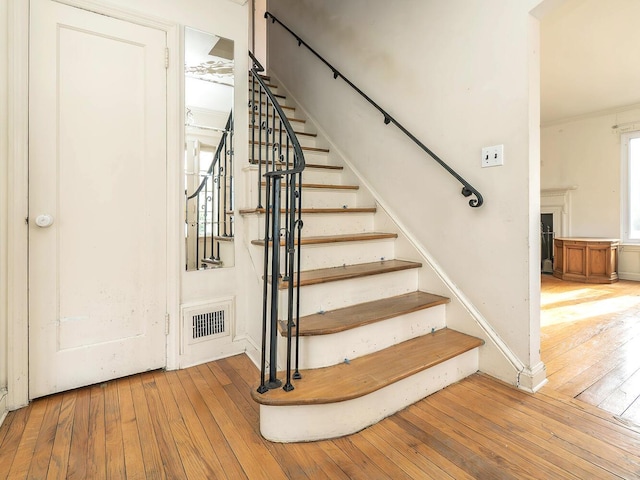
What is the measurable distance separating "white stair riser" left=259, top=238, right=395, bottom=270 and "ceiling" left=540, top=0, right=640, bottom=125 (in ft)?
7.13

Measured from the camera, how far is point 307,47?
137 inches

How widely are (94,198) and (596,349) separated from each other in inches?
130

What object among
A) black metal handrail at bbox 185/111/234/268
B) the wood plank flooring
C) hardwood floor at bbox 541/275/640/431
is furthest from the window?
black metal handrail at bbox 185/111/234/268

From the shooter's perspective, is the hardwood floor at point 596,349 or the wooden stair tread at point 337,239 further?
the wooden stair tread at point 337,239

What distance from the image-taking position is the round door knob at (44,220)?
164cm

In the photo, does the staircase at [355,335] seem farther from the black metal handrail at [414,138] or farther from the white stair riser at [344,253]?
the black metal handrail at [414,138]

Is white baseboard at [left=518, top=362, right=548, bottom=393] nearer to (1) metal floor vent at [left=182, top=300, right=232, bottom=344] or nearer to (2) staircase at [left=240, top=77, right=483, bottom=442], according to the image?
(2) staircase at [left=240, top=77, right=483, bottom=442]

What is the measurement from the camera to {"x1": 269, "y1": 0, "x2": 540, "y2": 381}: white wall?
172cm

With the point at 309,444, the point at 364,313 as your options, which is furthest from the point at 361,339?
the point at 309,444

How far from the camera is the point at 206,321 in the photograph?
211 centimetres

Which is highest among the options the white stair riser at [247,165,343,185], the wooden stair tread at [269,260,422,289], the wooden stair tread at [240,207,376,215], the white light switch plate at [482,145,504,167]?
the white stair riser at [247,165,343,185]

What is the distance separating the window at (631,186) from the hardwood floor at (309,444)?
198 inches

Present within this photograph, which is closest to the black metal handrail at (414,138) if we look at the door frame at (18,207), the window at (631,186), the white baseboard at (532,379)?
the white baseboard at (532,379)

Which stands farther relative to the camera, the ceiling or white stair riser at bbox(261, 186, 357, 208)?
the ceiling
